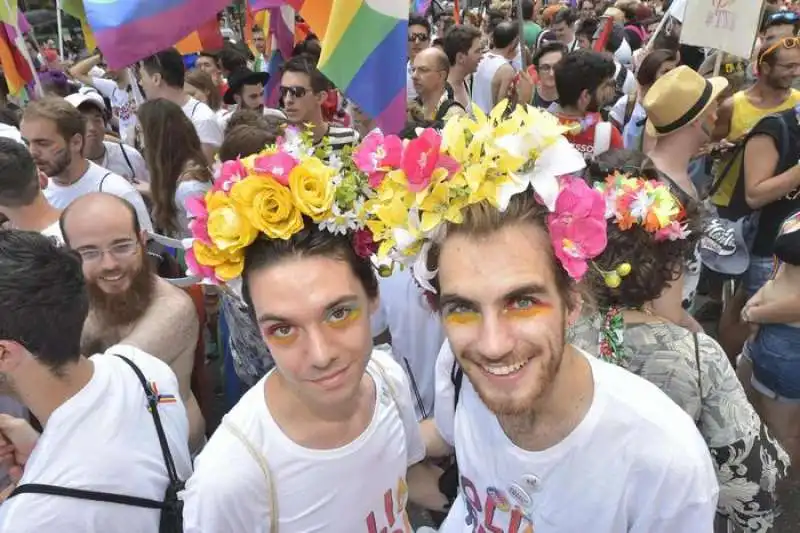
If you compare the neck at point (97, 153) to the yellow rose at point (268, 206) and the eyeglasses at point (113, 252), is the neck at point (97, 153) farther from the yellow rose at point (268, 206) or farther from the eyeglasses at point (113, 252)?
the yellow rose at point (268, 206)

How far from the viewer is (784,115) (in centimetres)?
378

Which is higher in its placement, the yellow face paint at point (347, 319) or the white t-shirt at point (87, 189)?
the yellow face paint at point (347, 319)

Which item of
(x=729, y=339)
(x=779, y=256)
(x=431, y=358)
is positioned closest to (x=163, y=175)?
(x=431, y=358)

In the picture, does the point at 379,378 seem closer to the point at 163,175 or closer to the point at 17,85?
the point at 163,175

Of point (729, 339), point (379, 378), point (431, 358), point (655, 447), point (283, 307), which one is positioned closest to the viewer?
point (655, 447)

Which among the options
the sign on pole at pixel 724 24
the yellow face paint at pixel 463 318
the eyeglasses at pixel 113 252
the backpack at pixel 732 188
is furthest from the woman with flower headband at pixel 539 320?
the sign on pole at pixel 724 24

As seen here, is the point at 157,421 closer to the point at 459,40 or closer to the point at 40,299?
the point at 40,299

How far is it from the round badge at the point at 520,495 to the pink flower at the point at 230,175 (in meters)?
1.08

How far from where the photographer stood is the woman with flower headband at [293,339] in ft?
5.11

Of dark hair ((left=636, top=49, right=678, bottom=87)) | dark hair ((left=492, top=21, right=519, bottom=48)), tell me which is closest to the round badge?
dark hair ((left=636, top=49, right=678, bottom=87))

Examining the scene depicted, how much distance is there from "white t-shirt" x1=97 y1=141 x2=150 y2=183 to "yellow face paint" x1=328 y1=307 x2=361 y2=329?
3722 mm

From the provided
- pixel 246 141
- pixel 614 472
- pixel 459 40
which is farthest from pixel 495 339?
pixel 459 40

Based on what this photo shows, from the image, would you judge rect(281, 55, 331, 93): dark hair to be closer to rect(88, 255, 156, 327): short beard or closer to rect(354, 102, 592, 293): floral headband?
rect(88, 255, 156, 327): short beard

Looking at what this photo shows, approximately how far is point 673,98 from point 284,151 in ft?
8.33
